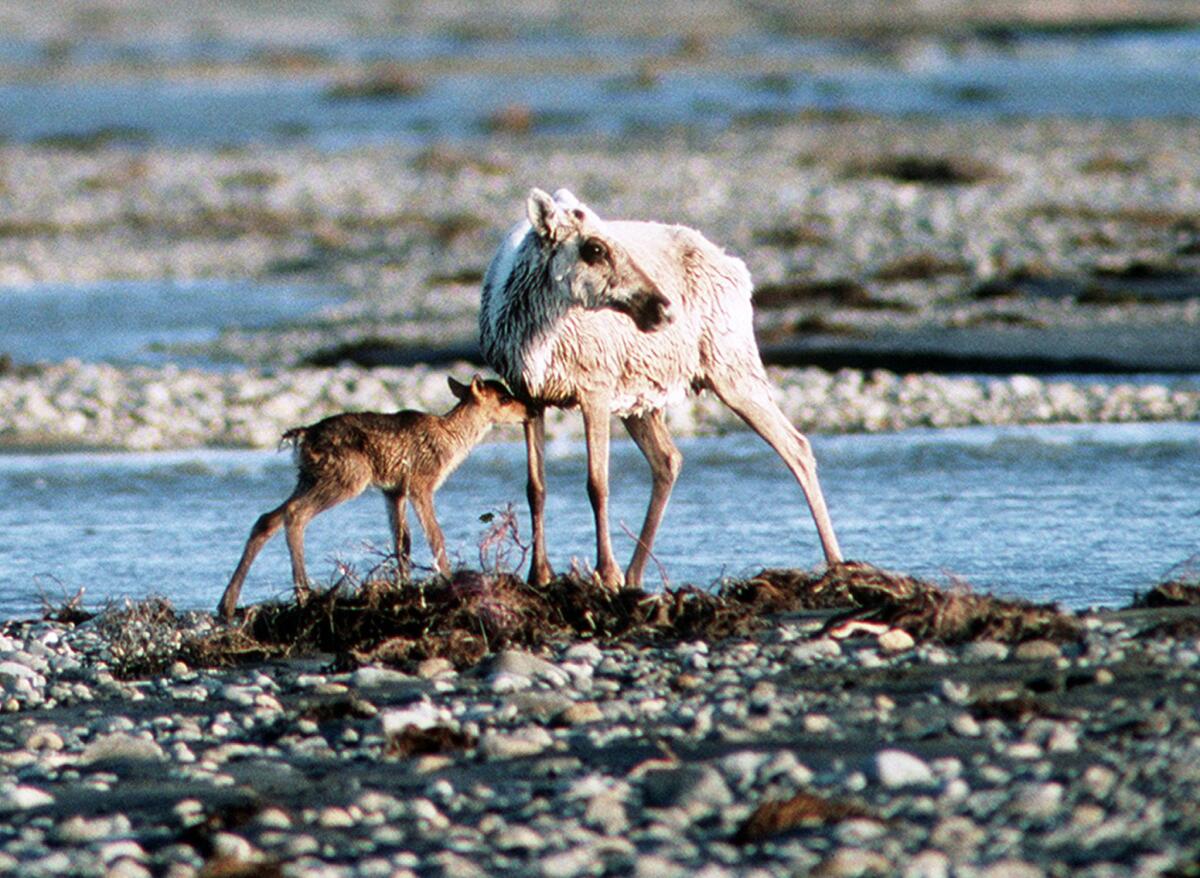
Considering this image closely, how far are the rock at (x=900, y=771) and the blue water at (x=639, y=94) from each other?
122 ft

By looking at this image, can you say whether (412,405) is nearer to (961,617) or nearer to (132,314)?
(132,314)

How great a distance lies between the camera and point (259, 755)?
24.6 feet

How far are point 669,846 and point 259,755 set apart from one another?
193 cm

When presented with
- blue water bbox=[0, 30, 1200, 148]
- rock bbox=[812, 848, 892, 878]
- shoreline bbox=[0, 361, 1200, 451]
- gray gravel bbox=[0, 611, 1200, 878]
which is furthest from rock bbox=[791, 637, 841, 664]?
blue water bbox=[0, 30, 1200, 148]

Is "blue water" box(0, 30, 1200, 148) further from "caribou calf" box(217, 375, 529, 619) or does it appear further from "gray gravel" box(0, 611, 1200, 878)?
"gray gravel" box(0, 611, 1200, 878)

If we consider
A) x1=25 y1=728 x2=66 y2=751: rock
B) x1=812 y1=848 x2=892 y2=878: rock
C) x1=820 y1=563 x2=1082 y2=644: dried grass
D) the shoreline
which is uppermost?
the shoreline

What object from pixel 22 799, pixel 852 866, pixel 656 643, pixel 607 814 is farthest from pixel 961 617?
pixel 22 799

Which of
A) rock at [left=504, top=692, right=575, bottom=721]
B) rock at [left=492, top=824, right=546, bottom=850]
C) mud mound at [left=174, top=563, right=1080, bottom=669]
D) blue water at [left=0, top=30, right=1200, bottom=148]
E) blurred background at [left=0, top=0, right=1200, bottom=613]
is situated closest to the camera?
rock at [left=492, top=824, right=546, bottom=850]

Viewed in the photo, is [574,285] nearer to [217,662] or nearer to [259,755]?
[217,662]

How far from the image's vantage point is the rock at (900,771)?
6.53 metres

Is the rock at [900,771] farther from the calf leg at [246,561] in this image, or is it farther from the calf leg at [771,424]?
the calf leg at [771,424]

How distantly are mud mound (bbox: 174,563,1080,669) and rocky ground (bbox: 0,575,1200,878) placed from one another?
132 millimetres

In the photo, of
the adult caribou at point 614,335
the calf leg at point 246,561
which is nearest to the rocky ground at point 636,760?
the calf leg at point 246,561

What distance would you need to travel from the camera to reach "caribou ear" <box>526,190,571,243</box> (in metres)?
10.3
